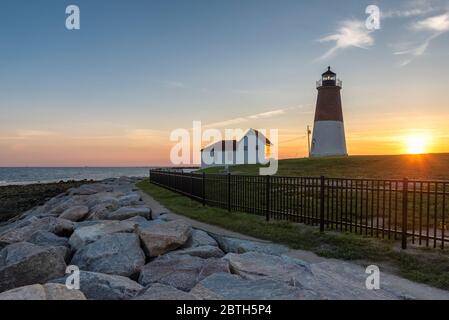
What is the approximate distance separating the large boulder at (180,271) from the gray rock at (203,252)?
1.54ft

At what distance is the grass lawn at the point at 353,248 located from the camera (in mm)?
5981

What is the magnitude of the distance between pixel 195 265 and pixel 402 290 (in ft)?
10.8

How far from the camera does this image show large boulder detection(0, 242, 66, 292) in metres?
6.13

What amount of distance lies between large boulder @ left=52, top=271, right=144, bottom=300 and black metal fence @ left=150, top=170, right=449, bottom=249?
15.9ft

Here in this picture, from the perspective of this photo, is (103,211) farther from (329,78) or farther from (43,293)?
(329,78)

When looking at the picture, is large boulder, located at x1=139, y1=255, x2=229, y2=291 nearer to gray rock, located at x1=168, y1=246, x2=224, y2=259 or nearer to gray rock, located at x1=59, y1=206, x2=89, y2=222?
gray rock, located at x1=168, y1=246, x2=224, y2=259

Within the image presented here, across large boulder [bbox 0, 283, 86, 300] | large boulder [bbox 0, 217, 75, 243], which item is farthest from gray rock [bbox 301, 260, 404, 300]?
large boulder [bbox 0, 217, 75, 243]

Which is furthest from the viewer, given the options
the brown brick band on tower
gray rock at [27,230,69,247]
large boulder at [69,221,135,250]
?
the brown brick band on tower

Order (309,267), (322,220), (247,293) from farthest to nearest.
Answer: (322,220)
(309,267)
(247,293)

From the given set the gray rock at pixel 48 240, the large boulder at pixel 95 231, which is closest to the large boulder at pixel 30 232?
the gray rock at pixel 48 240

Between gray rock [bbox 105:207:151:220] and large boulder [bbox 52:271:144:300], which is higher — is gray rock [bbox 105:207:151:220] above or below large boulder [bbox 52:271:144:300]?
above

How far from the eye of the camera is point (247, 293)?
16.1 ft

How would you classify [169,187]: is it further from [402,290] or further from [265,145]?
[265,145]
